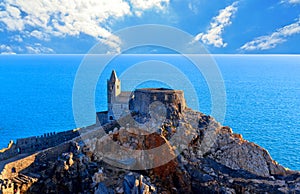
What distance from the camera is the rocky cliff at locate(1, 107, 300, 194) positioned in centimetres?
4009

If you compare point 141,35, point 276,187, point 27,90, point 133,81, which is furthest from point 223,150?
point 27,90

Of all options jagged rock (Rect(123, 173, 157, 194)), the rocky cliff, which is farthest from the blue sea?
jagged rock (Rect(123, 173, 157, 194))

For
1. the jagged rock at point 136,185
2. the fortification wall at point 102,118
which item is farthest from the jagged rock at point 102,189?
the fortification wall at point 102,118

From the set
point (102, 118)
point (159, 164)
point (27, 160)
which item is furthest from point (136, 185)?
point (102, 118)

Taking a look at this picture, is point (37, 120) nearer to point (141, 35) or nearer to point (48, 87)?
point (141, 35)

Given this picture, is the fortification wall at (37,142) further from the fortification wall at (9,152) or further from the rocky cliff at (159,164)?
the rocky cliff at (159,164)

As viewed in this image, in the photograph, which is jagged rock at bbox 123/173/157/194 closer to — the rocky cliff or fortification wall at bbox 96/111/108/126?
the rocky cliff

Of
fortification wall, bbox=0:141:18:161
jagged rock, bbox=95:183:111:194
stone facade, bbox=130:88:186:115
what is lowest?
jagged rock, bbox=95:183:111:194

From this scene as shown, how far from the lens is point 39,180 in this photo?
39312 mm

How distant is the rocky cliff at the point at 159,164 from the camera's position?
4009 centimetres

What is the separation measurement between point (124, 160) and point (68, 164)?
276 inches

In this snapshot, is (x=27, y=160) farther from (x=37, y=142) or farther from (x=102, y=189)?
(x=102, y=189)

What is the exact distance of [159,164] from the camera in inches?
1693

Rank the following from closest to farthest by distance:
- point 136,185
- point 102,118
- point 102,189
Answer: point 136,185, point 102,189, point 102,118
